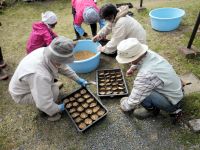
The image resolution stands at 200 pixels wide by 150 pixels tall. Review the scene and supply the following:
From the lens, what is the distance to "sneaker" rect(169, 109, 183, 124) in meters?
2.57

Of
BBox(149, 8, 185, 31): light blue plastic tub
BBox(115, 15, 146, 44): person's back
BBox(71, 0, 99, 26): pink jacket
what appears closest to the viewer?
BBox(115, 15, 146, 44): person's back

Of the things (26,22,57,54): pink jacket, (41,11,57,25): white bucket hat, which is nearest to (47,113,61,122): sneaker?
(26,22,57,54): pink jacket

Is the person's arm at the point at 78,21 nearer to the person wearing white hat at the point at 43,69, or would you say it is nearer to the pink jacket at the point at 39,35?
the pink jacket at the point at 39,35

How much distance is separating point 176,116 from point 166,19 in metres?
2.33

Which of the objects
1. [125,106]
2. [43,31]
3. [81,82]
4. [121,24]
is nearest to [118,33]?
[121,24]

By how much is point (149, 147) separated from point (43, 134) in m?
1.24

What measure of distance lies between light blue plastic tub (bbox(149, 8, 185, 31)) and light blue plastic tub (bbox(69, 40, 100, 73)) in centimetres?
143

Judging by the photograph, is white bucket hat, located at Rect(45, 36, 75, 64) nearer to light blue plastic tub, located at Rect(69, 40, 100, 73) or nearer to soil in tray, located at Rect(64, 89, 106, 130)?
soil in tray, located at Rect(64, 89, 106, 130)

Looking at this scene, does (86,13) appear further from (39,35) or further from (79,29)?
(39,35)

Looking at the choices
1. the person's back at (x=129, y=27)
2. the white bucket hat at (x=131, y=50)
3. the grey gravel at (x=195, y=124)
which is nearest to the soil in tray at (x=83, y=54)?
the person's back at (x=129, y=27)

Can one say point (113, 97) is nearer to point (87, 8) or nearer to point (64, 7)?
point (87, 8)

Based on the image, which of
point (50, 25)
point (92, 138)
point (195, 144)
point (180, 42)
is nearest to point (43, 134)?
point (92, 138)

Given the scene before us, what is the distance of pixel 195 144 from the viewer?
2449mm

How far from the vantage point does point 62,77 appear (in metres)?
3.60
